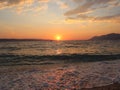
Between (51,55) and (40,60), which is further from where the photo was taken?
(51,55)

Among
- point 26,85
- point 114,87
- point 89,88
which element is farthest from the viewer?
point 26,85

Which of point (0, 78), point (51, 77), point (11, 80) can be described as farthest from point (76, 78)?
point (0, 78)

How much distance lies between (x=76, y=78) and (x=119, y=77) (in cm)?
307

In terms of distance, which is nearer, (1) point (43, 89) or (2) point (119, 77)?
(1) point (43, 89)

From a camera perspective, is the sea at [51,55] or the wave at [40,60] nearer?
the wave at [40,60]

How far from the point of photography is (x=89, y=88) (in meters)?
10.7

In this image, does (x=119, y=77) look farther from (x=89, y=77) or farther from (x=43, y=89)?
(x=43, y=89)

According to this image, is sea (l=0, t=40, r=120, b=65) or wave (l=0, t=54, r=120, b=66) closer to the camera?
wave (l=0, t=54, r=120, b=66)

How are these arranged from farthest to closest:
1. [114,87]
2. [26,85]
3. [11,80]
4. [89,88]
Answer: [11,80] < [26,85] < [89,88] < [114,87]

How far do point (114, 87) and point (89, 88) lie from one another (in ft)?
4.58

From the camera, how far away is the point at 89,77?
44.4ft

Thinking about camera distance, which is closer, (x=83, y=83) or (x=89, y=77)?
(x=83, y=83)

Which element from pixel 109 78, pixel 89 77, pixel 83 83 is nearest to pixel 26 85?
pixel 83 83

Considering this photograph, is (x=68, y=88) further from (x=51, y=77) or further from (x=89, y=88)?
(x=51, y=77)
